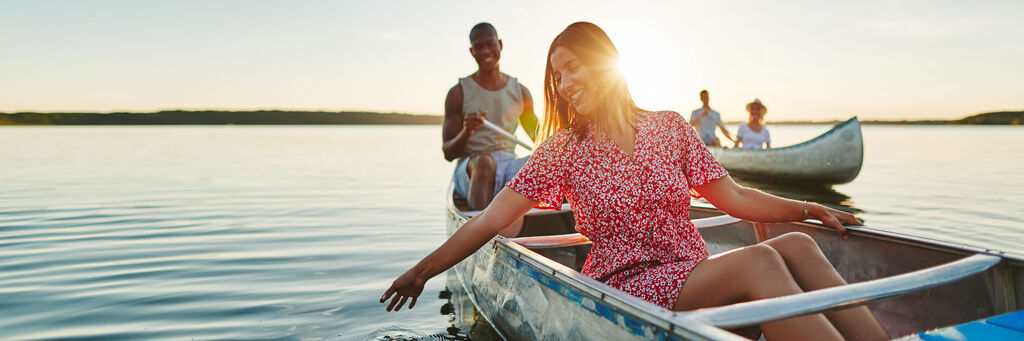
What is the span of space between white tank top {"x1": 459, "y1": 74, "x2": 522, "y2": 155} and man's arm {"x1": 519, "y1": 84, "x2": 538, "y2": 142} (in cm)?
9

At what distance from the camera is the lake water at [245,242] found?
441 cm

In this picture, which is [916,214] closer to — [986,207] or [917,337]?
[986,207]

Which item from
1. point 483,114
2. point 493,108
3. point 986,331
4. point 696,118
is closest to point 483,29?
point 493,108

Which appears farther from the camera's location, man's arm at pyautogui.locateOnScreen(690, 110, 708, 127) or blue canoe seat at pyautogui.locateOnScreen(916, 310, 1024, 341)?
man's arm at pyautogui.locateOnScreen(690, 110, 708, 127)

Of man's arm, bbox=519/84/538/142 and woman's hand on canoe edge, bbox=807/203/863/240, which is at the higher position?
man's arm, bbox=519/84/538/142

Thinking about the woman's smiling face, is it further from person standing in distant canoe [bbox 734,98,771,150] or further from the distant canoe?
person standing in distant canoe [bbox 734,98,771,150]

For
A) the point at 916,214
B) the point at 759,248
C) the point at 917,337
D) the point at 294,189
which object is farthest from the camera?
the point at 294,189

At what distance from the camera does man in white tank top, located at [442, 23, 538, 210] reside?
5262mm

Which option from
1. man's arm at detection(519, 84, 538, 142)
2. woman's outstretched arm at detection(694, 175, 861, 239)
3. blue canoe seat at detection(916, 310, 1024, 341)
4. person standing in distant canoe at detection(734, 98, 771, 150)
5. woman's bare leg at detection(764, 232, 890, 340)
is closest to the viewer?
blue canoe seat at detection(916, 310, 1024, 341)

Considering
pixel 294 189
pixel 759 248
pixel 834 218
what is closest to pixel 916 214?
pixel 834 218

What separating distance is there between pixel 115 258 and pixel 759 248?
6402 mm

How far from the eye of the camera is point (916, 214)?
357 inches

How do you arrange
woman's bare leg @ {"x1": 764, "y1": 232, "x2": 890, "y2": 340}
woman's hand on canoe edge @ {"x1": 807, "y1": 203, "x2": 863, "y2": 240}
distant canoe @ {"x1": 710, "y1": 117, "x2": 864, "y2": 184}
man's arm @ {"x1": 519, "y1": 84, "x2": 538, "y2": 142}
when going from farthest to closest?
distant canoe @ {"x1": 710, "y1": 117, "x2": 864, "y2": 184}
man's arm @ {"x1": 519, "y1": 84, "x2": 538, "y2": 142}
woman's hand on canoe edge @ {"x1": 807, "y1": 203, "x2": 863, "y2": 240}
woman's bare leg @ {"x1": 764, "y1": 232, "x2": 890, "y2": 340}

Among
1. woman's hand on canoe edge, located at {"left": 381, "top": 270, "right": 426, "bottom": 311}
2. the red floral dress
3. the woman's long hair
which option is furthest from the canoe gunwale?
woman's hand on canoe edge, located at {"left": 381, "top": 270, "right": 426, "bottom": 311}
